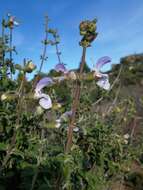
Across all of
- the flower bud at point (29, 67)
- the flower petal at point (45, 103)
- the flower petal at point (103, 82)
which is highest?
the flower bud at point (29, 67)

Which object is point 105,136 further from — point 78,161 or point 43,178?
point 43,178

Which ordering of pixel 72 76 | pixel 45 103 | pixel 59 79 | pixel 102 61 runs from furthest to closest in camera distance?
pixel 102 61
pixel 45 103
pixel 59 79
pixel 72 76

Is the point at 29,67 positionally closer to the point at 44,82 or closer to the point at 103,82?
the point at 44,82

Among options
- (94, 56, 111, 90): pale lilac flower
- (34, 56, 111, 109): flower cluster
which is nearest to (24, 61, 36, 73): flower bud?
(34, 56, 111, 109): flower cluster

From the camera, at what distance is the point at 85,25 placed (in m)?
1.71

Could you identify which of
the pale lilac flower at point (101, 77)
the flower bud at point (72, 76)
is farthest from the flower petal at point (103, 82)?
the flower bud at point (72, 76)

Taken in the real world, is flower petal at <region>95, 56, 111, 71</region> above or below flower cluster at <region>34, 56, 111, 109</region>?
above

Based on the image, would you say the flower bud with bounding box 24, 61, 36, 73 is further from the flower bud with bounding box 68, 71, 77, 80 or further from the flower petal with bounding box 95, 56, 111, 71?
the flower petal with bounding box 95, 56, 111, 71

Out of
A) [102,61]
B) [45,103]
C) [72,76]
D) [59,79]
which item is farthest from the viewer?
[102,61]

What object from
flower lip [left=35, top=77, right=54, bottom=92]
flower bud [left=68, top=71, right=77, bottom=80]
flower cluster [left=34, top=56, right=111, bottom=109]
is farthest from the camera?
flower lip [left=35, top=77, right=54, bottom=92]

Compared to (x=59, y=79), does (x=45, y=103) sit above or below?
below

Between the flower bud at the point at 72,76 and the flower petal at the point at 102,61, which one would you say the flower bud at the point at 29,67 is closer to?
the flower bud at the point at 72,76

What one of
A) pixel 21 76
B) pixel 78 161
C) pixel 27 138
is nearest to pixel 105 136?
pixel 78 161

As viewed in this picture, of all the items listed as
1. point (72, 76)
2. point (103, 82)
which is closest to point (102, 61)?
point (103, 82)
